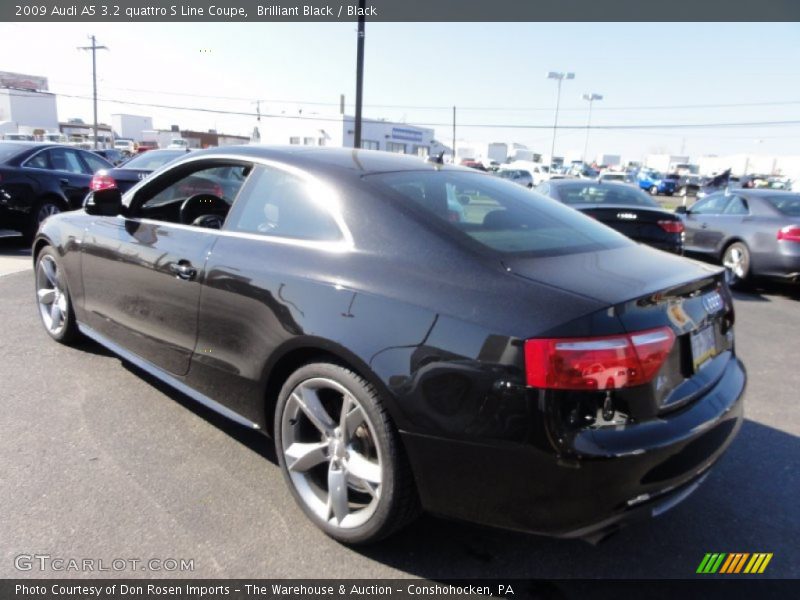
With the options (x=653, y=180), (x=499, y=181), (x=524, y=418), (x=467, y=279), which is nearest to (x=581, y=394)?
(x=524, y=418)

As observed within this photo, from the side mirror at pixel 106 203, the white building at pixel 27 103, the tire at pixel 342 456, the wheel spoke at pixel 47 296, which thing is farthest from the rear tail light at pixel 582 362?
the white building at pixel 27 103

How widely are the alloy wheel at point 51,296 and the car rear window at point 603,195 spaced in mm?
6111

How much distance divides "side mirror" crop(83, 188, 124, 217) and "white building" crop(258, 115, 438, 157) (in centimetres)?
5345

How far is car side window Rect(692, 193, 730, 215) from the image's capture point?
29.2 feet

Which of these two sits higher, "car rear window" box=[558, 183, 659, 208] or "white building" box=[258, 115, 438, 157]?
"white building" box=[258, 115, 438, 157]

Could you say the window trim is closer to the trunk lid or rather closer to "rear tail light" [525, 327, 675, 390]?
the trunk lid

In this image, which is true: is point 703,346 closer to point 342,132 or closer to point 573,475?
point 573,475

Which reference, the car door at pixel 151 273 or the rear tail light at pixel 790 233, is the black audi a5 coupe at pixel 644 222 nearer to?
the rear tail light at pixel 790 233

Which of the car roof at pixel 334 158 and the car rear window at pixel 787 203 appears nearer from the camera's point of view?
the car roof at pixel 334 158

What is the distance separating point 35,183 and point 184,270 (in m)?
7.05

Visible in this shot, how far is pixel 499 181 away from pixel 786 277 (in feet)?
20.0

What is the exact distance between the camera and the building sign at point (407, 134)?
62.5m

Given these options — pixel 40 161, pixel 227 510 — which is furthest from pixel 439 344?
pixel 40 161

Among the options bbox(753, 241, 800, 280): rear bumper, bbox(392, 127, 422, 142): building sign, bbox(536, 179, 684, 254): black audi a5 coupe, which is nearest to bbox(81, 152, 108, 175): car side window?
bbox(536, 179, 684, 254): black audi a5 coupe
